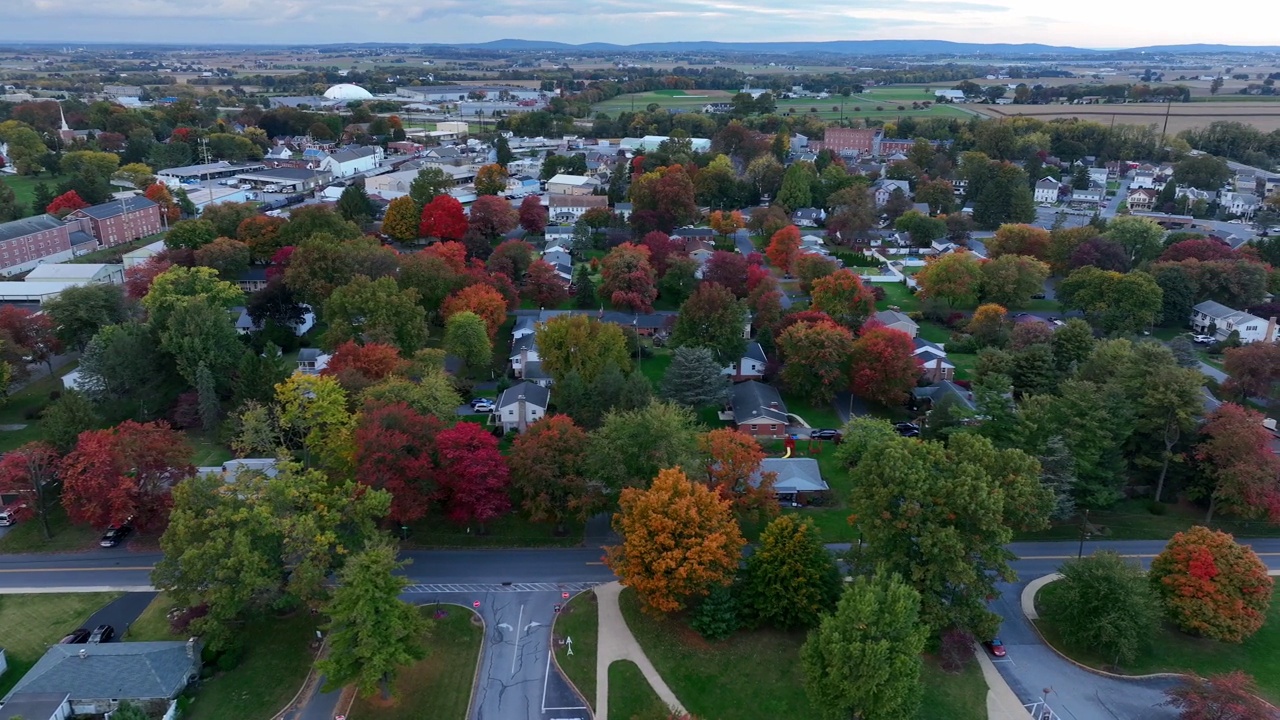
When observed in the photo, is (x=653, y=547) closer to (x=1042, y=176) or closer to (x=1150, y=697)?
(x=1150, y=697)

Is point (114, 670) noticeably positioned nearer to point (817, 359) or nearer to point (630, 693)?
point (630, 693)

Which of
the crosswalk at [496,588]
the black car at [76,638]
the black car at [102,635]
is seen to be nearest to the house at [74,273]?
the black car at [76,638]

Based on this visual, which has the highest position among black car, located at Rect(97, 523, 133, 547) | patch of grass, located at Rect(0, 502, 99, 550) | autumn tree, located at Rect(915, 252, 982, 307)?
autumn tree, located at Rect(915, 252, 982, 307)

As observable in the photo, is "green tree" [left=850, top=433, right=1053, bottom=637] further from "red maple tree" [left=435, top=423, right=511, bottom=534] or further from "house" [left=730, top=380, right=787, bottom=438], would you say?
"house" [left=730, top=380, right=787, bottom=438]

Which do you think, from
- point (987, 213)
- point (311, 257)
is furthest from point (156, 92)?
point (987, 213)

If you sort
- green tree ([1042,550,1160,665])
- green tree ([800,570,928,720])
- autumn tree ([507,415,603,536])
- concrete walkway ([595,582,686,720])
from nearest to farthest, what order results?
green tree ([800,570,928,720]) → concrete walkway ([595,582,686,720]) → green tree ([1042,550,1160,665]) → autumn tree ([507,415,603,536])

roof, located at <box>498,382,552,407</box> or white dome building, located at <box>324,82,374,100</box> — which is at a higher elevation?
white dome building, located at <box>324,82,374,100</box>

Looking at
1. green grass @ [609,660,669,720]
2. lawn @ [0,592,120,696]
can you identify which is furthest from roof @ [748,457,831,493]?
lawn @ [0,592,120,696]

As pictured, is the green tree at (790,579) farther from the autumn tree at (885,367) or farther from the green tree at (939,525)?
the autumn tree at (885,367)
